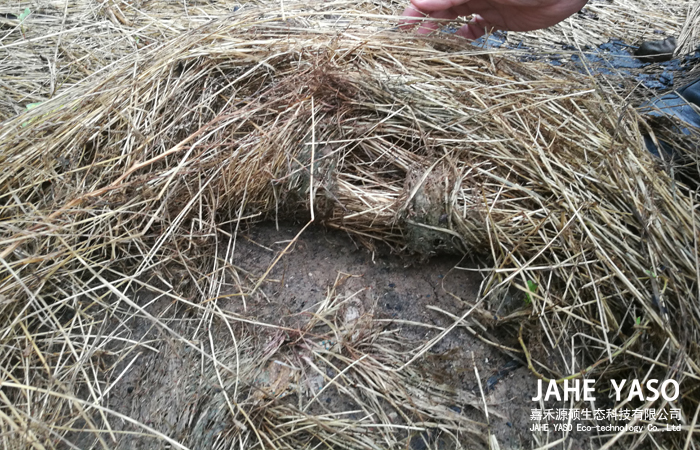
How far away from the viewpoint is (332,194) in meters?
1.30

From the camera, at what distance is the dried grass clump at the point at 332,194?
1063 millimetres

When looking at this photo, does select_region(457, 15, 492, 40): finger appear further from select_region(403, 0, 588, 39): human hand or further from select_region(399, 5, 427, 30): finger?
select_region(399, 5, 427, 30): finger

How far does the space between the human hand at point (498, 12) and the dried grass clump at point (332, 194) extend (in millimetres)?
175

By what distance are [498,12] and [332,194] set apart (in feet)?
3.50

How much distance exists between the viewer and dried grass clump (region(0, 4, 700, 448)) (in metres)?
1.06

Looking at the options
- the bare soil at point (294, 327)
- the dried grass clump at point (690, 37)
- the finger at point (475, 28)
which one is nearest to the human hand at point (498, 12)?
the finger at point (475, 28)

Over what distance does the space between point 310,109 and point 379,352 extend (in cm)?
80

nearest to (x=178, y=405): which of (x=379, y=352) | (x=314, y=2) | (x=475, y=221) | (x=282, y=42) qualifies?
(x=379, y=352)

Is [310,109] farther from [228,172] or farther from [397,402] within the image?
[397,402]

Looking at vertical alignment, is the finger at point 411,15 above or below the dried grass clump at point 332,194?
above

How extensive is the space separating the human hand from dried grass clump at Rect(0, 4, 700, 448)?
0.17 m

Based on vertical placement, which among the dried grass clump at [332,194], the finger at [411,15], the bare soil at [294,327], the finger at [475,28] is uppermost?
the finger at [411,15]

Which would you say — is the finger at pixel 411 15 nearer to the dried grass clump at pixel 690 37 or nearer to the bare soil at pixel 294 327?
the bare soil at pixel 294 327

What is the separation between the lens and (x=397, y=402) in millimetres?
1058
